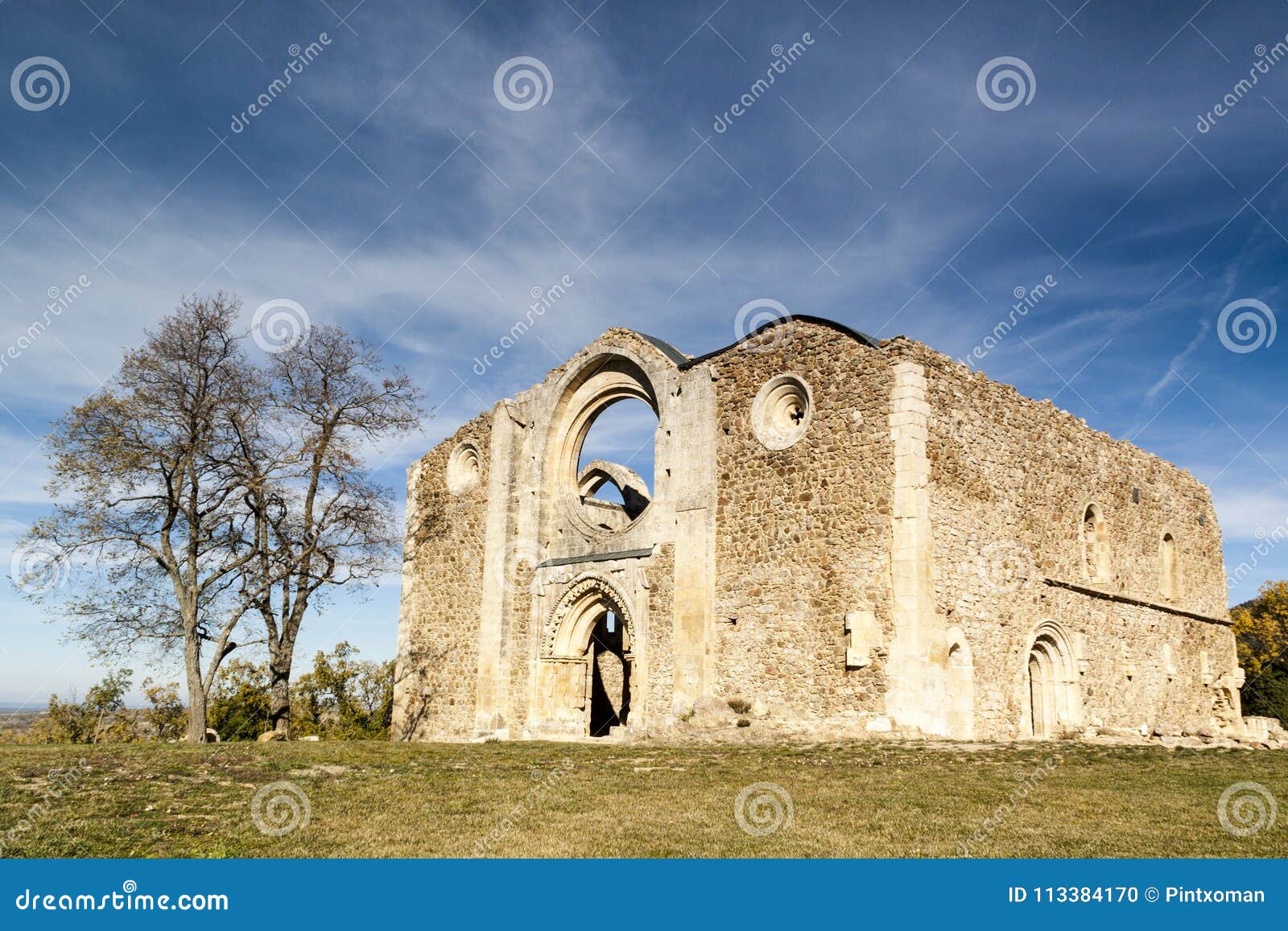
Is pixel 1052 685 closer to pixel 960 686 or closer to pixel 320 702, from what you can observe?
pixel 960 686

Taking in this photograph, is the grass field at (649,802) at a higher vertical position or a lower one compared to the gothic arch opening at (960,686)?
lower

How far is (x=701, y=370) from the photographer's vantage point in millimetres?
18734

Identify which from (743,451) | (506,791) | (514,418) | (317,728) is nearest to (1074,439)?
(743,451)

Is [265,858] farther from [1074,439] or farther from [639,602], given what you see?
[1074,439]

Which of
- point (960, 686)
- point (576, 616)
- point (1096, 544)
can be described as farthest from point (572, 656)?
point (1096, 544)

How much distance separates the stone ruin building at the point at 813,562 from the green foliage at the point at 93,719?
30.5 feet

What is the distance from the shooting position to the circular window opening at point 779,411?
17.1 metres

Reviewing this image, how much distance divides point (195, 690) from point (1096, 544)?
59.0 feet

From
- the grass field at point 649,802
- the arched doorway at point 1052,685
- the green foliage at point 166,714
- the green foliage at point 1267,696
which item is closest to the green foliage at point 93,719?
the green foliage at point 166,714

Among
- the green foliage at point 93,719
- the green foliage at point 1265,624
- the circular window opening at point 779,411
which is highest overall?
the circular window opening at point 779,411

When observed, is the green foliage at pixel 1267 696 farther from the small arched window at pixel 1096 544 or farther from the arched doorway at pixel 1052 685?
the arched doorway at pixel 1052 685

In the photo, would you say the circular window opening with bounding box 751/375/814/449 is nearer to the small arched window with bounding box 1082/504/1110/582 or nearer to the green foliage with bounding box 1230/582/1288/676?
the small arched window with bounding box 1082/504/1110/582

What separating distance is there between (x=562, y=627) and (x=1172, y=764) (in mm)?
11824

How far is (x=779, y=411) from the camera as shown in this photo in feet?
57.5
